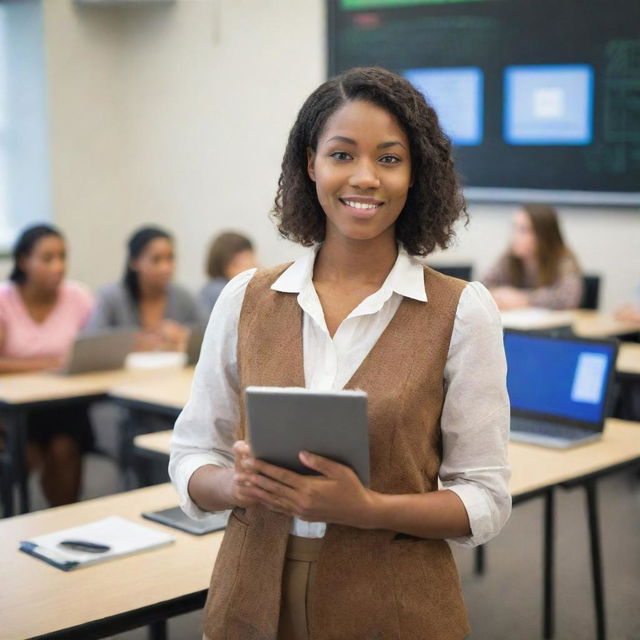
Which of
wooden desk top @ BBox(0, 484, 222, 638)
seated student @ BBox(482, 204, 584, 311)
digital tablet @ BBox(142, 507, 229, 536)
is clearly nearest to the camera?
wooden desk top @ BBox(0, 484, 222, 638)

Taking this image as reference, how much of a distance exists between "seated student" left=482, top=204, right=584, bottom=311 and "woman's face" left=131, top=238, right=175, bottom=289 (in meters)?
1.82

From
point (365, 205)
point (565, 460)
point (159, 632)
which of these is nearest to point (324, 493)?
point (365, 205)

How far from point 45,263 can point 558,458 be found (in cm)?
263

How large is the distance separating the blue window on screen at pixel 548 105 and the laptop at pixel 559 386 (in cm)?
326

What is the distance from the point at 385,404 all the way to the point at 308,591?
0.29 m

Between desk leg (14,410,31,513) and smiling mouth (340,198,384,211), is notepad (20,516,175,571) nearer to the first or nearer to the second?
smiling mouth (340,198,384,211)

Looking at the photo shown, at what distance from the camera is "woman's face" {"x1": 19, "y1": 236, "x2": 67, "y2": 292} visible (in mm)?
4707

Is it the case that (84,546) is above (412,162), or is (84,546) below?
below

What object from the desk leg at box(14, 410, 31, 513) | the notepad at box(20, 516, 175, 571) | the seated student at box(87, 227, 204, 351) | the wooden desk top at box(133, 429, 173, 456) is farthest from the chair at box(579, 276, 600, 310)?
the notepad at box(20, 516, 175, 571)

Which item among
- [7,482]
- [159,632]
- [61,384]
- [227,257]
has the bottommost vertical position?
[7,482]

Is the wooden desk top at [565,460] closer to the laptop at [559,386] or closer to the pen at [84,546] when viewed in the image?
the laptop at [559,386]

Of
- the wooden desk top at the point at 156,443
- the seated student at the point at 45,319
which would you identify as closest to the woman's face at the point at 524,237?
the seated student at the point at 45,319

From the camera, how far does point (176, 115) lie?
7.95 metres

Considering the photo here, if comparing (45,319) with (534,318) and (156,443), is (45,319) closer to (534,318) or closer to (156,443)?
Result: (156,443)
